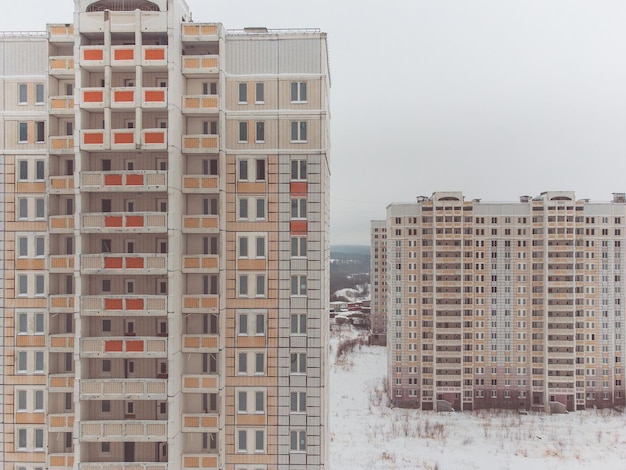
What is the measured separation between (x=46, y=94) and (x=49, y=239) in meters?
4.60

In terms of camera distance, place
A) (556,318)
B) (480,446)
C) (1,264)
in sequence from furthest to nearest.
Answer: (556,318), (480,446), (1,264)

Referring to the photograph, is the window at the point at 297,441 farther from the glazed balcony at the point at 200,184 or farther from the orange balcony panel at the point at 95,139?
the orange balcony panel at the point at 95,139

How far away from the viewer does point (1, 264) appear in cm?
1401

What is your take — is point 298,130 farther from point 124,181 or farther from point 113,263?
point 113,263

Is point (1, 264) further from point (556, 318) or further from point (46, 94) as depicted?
point (556, 318)

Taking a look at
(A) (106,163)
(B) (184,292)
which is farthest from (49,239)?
(B) (184,292)

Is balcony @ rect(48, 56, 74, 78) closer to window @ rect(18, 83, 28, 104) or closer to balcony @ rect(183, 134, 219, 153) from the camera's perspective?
window @ rect(18, 83, 28, 104)

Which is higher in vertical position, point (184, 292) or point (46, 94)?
point (46, 94)

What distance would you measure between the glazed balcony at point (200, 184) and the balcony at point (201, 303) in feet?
10.6

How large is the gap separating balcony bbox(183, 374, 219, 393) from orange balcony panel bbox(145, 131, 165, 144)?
7.23 m

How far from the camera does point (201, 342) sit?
13.5 metres

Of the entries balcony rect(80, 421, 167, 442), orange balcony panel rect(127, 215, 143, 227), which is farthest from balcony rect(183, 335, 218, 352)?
orange balcony panel rect(127, 215, 143, 227)

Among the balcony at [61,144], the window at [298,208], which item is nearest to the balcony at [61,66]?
the balcony at [61,144]

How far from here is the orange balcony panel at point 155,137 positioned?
13.1 m
